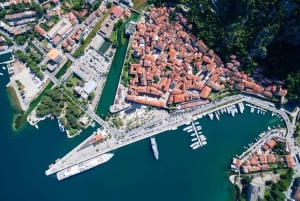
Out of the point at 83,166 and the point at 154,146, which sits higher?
the point at 154,146

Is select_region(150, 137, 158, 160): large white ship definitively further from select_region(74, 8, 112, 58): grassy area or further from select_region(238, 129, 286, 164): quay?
select_region(74, 8, 112, 58): grassy area

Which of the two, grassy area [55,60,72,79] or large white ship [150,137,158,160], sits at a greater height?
grassy area [55,60,72,79]

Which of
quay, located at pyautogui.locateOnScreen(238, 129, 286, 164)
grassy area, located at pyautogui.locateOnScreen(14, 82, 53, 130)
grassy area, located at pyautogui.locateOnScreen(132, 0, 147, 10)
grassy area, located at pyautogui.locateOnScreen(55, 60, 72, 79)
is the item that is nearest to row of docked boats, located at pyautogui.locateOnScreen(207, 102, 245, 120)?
quay, located at pyautogui.locateOnScreen(238, 129, 286, 164)

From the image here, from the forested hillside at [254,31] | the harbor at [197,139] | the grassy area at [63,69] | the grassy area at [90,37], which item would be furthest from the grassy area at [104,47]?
the harbor at [197,139]

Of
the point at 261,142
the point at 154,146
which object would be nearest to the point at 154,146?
the point at 154,146

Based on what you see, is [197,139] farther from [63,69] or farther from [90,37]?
[63,69]

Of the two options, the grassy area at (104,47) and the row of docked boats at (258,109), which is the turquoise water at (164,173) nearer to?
the row of docked boats at (258,109)

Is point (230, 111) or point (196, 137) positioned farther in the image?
point (230, 111)

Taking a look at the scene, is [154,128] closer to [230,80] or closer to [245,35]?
[230,80]
